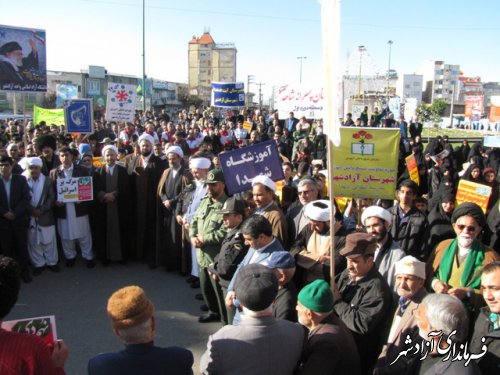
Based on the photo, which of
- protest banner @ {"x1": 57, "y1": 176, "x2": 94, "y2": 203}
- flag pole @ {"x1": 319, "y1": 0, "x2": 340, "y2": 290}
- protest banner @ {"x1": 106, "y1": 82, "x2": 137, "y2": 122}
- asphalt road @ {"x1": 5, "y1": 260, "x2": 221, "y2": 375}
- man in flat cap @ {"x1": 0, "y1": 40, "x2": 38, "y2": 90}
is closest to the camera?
flag pole @ {"x1": 319, "y1": 0, "x2": 340, "y2": 290}

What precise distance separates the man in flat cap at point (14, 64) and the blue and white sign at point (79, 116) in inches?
42.2

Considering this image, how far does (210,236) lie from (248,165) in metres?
1.13

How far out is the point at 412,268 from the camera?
A: 301cm

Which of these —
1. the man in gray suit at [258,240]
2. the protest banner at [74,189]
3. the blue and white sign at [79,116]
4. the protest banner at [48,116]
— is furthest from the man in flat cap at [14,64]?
the man in gray suit at [258,240]

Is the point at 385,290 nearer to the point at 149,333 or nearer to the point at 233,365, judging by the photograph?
the point at 233,365

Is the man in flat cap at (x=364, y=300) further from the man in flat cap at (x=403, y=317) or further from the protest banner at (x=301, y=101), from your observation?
the protest banner at (x=301, y=101)

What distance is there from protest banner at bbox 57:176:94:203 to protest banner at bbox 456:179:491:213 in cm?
532

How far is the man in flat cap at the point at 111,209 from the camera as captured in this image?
6.95 metres

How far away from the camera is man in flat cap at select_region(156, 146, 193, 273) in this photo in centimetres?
664

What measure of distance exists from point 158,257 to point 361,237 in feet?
14.3

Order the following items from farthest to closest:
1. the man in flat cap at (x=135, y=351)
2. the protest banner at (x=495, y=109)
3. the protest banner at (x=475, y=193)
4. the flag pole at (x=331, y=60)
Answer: the protest banner at (x=495, y=109) < the protest banner at (x=475, y=193) < the flag pole at (x=331, y=60) < the man in flat cap at (x=135, y=351)

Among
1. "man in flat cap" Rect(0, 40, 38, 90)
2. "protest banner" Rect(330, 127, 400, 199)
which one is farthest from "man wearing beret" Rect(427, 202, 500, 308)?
"man in flat cap" Rect(0, 40, 38, 90)

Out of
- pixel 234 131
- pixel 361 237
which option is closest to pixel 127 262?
pixel 361 237

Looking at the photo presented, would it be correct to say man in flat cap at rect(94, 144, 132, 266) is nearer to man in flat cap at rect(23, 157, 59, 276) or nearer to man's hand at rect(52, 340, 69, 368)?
man in flat cap at rect(23, 157, 59, 276)
